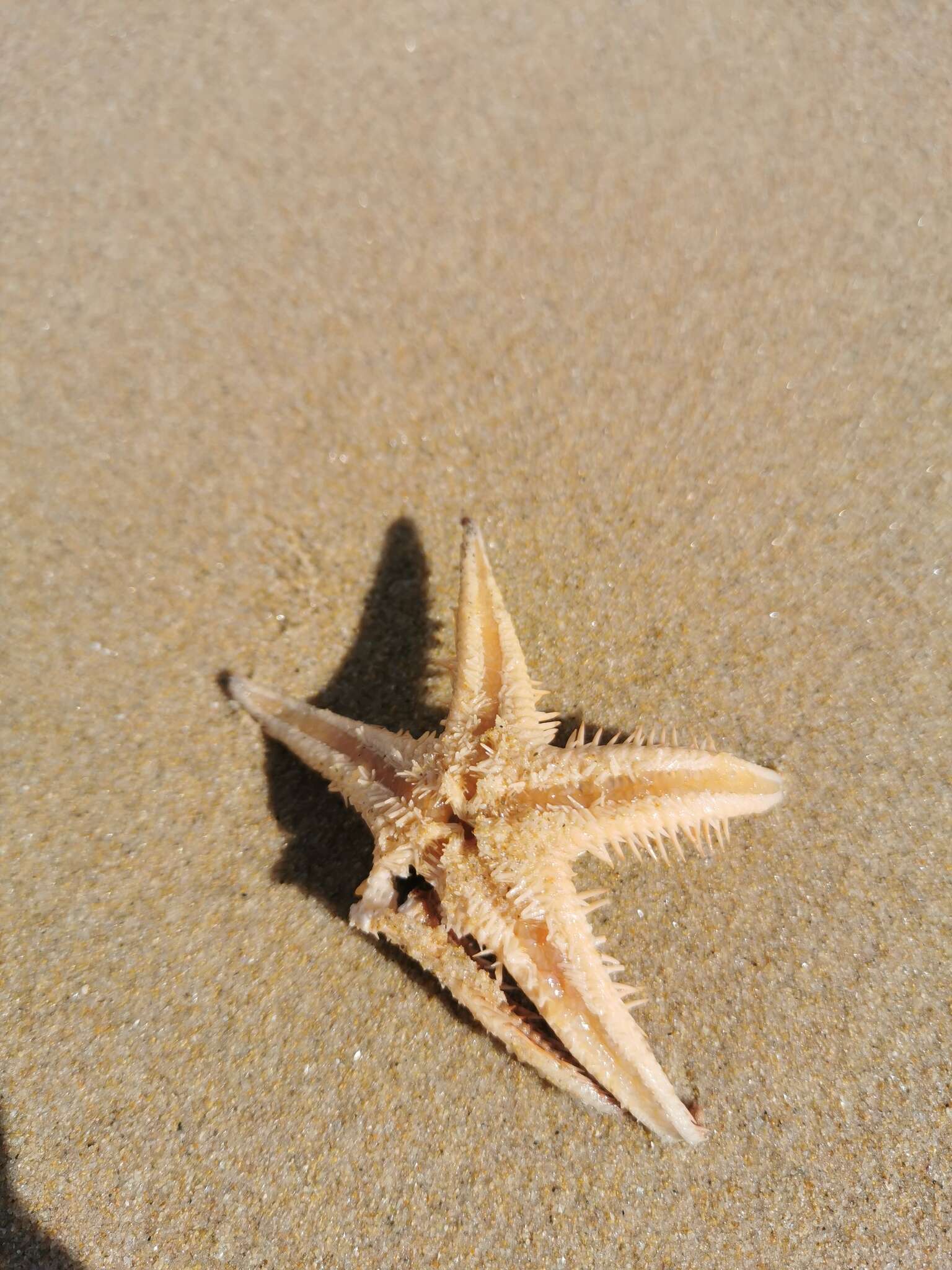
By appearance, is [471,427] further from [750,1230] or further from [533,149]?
[750,1230]

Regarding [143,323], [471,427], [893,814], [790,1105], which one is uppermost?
[143,323]

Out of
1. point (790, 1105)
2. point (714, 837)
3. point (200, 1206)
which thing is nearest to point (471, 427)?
point (714, 837)

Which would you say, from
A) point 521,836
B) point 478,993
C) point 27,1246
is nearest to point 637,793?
point 521,836

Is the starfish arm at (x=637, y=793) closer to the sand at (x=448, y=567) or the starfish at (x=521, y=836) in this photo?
the starfish at (x=521, y=836)

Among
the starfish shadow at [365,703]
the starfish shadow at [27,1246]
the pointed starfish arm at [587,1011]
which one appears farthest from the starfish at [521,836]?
the starfish shadow at [27,1246]

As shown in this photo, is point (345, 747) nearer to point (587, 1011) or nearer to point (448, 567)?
point (448, 567)

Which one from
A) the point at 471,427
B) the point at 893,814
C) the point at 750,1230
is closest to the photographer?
the point at 750,1230

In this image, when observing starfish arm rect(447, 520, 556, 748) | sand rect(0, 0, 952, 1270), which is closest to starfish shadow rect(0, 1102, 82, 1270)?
sand rect(0, 0, 952, 1270)
